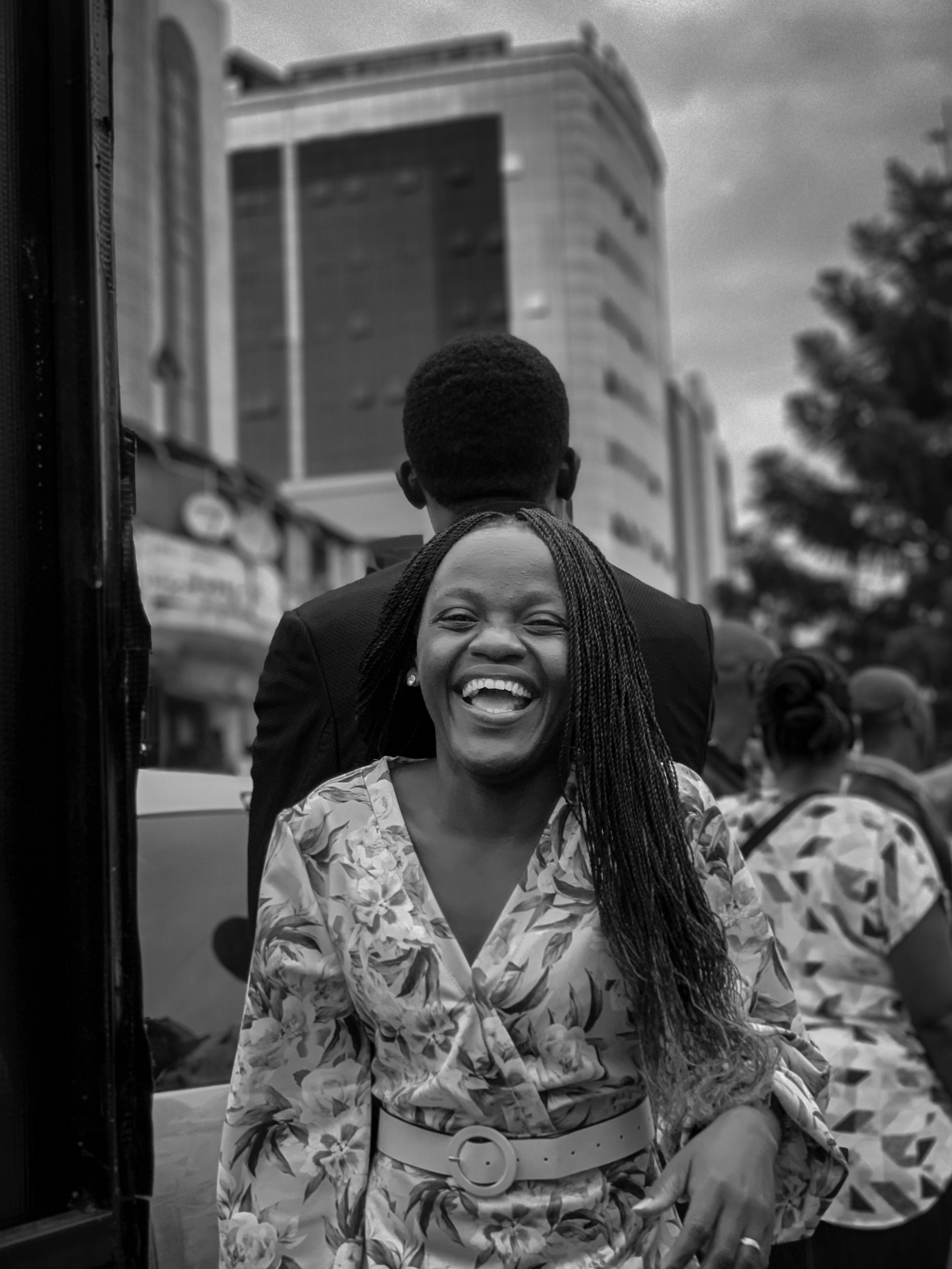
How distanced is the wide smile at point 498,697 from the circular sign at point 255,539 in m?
25.6

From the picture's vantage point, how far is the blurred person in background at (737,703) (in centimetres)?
457

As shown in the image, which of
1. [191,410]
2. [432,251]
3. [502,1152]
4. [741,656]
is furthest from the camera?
[432,251]

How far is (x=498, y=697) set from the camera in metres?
2.00

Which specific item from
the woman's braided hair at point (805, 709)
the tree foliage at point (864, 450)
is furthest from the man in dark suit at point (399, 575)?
the tree foliage at point (864, 450)

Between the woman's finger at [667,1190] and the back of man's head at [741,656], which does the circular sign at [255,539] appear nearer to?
the back of man's head at [741,656]

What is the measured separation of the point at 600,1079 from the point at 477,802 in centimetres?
36

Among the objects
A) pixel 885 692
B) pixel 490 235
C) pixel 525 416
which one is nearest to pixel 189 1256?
pixel 525 416

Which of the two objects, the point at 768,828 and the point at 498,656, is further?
the point at 768,828

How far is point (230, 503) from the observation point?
93.7ft

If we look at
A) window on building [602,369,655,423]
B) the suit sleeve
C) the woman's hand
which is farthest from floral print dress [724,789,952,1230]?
window on building [602,369,655,423]

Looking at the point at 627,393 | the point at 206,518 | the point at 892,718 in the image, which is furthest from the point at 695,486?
the point at 892,718

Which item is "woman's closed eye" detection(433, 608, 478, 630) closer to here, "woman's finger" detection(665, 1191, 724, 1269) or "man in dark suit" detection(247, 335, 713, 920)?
"man in dark suit" detection(247, 335, 713, 920)

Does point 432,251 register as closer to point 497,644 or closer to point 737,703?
point 737,703

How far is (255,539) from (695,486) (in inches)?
3112
